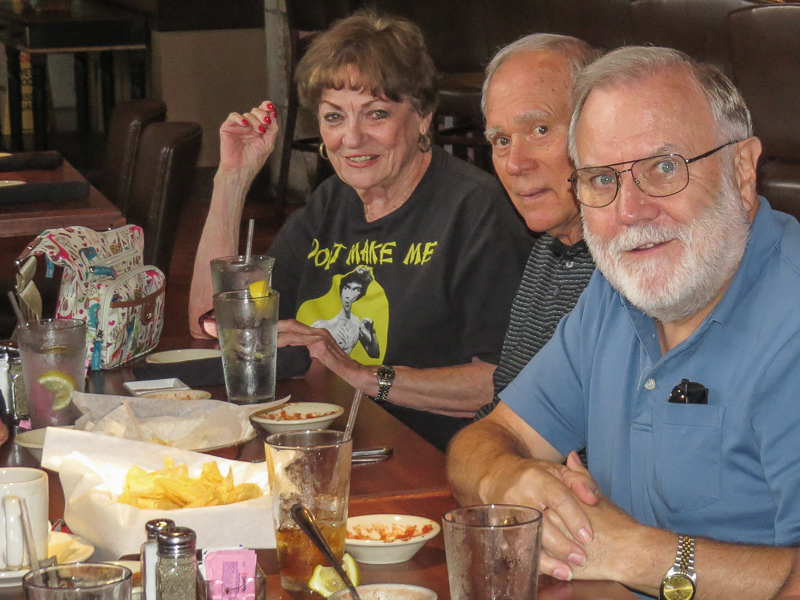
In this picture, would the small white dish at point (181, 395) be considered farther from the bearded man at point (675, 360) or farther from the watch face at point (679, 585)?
the watch face at point (679, 585)

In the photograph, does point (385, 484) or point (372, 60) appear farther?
point (372, 60)

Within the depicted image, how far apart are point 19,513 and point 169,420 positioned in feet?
1.66

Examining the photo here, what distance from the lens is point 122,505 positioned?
1.12m

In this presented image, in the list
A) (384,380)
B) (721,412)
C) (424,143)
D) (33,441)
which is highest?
(424,143)

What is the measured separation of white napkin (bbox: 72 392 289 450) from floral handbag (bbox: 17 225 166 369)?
1.79 ft

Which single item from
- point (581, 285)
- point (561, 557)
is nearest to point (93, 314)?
point (581, 285)

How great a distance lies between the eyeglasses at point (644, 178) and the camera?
142 centimetres

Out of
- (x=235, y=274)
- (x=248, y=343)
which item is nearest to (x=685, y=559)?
(x=248, y=343)

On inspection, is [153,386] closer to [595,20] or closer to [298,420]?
[298,420]

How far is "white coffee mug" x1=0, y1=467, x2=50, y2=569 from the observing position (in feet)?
3.46

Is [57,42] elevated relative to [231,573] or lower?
elevated

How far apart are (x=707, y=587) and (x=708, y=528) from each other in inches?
6.5

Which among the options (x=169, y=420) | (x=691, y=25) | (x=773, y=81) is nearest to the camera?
(x=169, y=420)

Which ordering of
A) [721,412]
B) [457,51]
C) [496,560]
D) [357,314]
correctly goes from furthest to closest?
[457,51], [357,314], [721,412], [496,560]
